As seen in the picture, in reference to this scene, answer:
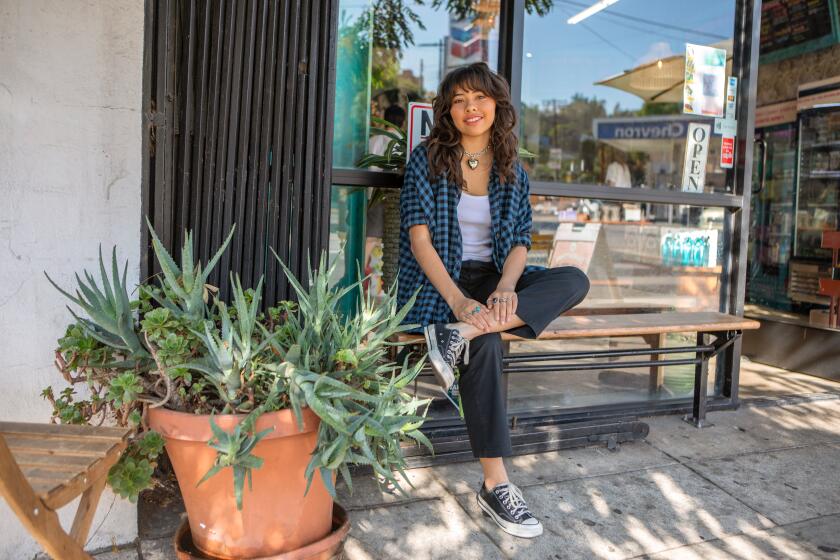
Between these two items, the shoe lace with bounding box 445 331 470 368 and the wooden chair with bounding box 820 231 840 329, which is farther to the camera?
the wooden chair with bounding box 820 231 840 329

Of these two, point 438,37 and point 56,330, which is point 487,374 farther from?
point 438,37

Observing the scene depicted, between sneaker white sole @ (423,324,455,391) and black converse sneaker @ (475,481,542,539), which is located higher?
sneaker white sole @ (423,324,455,391)

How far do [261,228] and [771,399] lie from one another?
3160 mm

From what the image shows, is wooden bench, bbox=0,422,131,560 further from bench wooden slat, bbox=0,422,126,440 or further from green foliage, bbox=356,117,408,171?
green foliage, bbox=356,117,408,171

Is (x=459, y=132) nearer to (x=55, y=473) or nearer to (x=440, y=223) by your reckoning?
(x=440, y=223)

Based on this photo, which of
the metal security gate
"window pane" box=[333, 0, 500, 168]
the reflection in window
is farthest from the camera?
→ the reflection in window

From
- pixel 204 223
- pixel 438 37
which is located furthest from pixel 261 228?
pixel 438 37

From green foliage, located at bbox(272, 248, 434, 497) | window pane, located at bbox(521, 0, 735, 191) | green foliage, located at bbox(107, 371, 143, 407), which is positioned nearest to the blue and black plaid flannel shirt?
green foliage, located at bbox(272, 248, 434, 497)

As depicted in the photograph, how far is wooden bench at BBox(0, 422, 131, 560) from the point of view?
1.25 metres

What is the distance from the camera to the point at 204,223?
7.75ft

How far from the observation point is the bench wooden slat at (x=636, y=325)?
9.65 feet

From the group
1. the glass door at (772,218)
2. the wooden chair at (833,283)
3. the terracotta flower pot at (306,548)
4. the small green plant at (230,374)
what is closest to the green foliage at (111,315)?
the small green plant at (230,374)

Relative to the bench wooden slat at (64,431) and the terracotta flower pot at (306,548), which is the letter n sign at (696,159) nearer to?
the terracotta flower pot at (306,548)

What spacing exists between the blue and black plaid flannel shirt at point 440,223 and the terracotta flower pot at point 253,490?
93 cm
